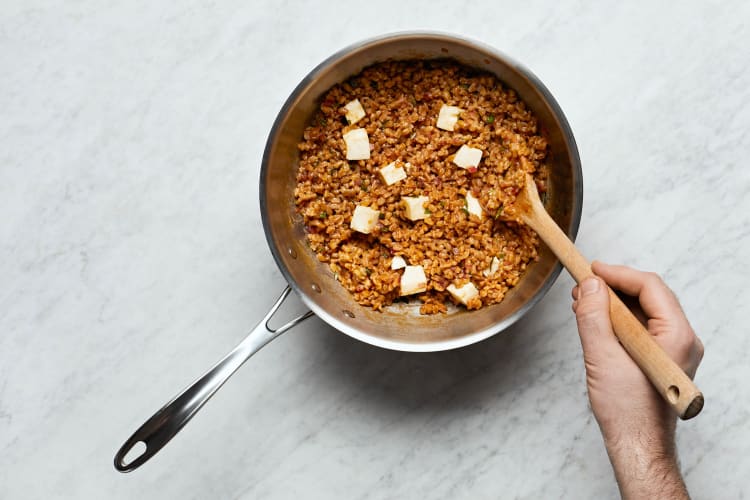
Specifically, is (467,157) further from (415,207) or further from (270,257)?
(270,257)

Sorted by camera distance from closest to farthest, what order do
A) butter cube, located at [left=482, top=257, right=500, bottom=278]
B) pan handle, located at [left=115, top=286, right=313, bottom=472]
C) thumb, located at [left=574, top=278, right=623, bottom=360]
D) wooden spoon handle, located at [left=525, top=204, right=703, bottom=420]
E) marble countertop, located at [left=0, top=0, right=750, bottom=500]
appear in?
1. wooden spoon handle, located at [left=525, top=204, right=703, bottom=420]
2. thumb, located at [left=574, top=278, right=623, bottom=360]
3. pan handle, located at [left=115, top=286, right=313, bottom=472]
4. butter cube, located at [left=482, top=257, right=500, bottom=278]
5. marble countertop, located at [left=0, top=0, right=750, bottom=500]

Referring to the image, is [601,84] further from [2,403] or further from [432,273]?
[2,403]

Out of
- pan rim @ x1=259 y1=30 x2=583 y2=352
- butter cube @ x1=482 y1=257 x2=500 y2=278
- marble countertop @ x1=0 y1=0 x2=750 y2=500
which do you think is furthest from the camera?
marble countertop @ x1=0 y1=0 x2=750 y2=500

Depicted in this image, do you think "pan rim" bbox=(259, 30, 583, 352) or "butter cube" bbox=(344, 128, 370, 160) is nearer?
"pan rim" bbox=(259, 30, 583, 352)

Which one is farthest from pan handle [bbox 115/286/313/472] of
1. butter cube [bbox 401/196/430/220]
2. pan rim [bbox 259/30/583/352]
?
butter cube [bbox 401/196/430/220]

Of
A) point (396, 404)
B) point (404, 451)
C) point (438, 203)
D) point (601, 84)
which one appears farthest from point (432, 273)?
point (601, 84)

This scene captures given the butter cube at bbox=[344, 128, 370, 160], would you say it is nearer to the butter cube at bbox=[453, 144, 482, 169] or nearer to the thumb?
the butter cube at bbox=[453, 144, 482, 169]
